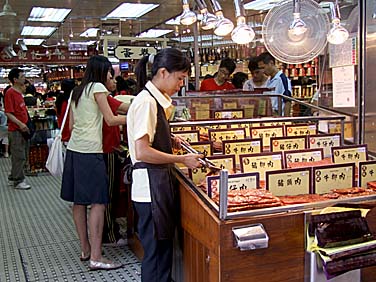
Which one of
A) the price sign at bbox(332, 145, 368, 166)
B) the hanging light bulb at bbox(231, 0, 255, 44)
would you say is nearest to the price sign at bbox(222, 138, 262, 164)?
the price sign at bbox(332, 145, 368, 166)

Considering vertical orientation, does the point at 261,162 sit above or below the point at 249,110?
below

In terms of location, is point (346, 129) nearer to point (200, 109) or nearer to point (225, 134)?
point (225, 134)

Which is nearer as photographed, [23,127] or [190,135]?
[190,135]

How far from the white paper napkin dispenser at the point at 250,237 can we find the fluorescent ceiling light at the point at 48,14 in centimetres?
922

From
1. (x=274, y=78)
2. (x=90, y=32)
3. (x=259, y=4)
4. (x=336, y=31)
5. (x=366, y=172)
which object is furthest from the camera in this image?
A: (x=90, y=32)

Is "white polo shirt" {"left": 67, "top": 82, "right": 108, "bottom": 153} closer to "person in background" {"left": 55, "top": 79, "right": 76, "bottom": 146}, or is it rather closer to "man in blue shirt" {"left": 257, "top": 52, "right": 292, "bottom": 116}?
"person in background" {"left": 55, "top": 79, "right": 76, "bottom": 146}

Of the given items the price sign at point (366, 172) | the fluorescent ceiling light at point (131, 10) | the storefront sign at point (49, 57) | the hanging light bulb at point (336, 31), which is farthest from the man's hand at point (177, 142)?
the storefront sign at point (49, 57)

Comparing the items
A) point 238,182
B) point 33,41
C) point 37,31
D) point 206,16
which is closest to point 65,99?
point 206,16

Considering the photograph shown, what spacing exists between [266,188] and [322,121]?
1534mm

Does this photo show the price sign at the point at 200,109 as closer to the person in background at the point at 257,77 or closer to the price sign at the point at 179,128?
the price sign at the point at 179,128

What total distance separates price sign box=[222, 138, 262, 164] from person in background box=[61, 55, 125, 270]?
82 centimetres

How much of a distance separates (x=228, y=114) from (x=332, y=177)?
1.78 metres

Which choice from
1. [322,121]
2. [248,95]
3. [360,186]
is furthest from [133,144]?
[248,95]

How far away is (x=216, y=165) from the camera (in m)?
2.58
